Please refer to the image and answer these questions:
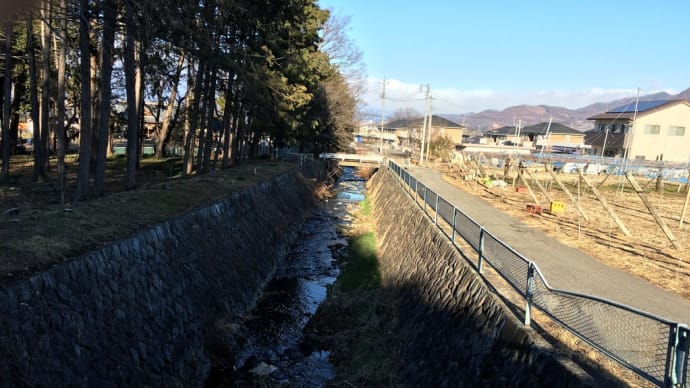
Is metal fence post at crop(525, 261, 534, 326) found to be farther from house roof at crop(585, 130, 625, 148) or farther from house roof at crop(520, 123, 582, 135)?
house roof at crop(520, 123, 582, 135)

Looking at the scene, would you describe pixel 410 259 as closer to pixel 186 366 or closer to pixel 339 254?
pixel 339 254

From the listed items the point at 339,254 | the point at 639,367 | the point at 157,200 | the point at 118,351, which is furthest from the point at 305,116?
the point at 639,367

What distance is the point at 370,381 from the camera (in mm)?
7734

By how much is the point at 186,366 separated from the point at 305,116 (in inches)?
1015

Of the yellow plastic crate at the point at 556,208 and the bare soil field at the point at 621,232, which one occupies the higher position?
the yellow plastic crate at the point at 556,208

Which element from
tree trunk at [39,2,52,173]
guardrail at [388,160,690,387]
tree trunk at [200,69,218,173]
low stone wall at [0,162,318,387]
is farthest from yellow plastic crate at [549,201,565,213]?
tree trunk at [39,2,52,173]

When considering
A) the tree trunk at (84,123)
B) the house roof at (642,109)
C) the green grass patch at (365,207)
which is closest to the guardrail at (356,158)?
the green grass patch at (365,207)

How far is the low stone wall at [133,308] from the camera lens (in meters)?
5.26

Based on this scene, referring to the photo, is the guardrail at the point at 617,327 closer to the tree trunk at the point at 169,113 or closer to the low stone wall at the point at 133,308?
the low stone wall at the point at 133,308

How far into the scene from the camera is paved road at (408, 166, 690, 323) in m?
7.42

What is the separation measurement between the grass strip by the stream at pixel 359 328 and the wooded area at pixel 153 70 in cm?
782

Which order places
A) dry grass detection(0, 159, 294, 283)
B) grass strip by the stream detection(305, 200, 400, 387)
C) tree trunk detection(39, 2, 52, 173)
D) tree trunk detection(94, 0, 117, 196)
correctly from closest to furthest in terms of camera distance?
dry grass detection(0, 159, 294, 283)
grass strip by the stream detection(305, 200, 400, 387)
tree trunk detection(94, 0, 117, 196)
tree trunk detection(39, 2, 52, 173)

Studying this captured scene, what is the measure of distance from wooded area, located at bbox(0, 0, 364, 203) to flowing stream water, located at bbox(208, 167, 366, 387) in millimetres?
6830

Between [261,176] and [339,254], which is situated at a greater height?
[261,176]
